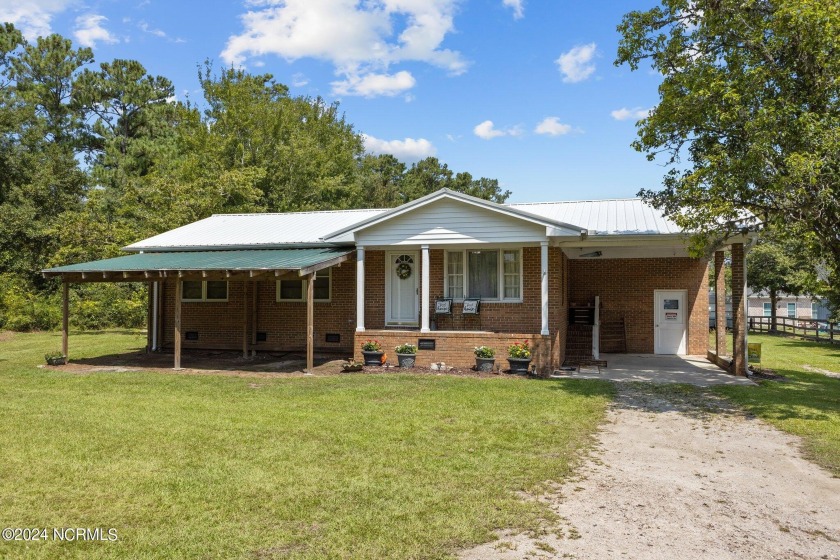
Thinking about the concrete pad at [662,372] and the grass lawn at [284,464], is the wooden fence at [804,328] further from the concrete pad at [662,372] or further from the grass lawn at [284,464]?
the grass lawn at [284,464]

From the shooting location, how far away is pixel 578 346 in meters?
17.2

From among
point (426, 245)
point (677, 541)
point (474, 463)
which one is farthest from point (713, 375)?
point (677, 541)

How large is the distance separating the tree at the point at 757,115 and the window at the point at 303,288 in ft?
30.8

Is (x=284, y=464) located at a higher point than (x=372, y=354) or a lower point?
lower

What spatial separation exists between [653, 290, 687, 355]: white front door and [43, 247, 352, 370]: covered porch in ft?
31.6

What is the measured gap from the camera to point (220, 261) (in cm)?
1451

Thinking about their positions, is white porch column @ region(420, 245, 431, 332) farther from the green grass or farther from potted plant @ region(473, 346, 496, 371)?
the green grass

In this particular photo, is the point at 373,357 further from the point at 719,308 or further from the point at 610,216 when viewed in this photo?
the point at 719,308

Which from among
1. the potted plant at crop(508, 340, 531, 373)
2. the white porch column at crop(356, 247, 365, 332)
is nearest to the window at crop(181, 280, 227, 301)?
the white porch column at crop(356, 247, 365, 332)

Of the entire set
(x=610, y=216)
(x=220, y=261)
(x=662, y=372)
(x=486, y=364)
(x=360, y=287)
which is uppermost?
(x=610, y=216)

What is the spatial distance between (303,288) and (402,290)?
318 centimetres

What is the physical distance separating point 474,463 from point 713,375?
9354mm

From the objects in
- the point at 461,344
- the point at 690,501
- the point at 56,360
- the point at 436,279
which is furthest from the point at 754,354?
the point at 56,360

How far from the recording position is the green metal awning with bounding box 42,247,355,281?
1297 cm
